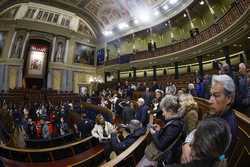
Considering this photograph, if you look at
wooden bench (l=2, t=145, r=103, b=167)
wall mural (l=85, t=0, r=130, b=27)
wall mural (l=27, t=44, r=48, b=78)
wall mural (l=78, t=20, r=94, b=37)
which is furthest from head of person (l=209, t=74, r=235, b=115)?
wall mural (l=78, t=20, r=94, b=37)

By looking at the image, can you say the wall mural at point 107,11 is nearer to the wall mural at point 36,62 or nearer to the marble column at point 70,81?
the marble column at point 70,81

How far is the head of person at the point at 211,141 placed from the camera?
903 millimetres

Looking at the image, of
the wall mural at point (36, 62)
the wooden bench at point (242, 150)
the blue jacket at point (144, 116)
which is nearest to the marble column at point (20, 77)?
the wall mural at point (36, 62)

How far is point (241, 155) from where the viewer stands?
1.84 m

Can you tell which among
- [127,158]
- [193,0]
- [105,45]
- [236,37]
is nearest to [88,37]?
Answer: [105,45]

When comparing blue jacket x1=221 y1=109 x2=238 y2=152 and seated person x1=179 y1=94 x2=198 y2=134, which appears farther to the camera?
seated person x1=179 y1=94 x2=198 y2=134

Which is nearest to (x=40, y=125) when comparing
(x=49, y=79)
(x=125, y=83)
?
(x=125, y=83)

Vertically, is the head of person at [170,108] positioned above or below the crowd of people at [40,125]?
above

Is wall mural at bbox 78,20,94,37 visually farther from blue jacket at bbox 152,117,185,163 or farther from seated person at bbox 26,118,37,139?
A: blue jacket at bbox 152,117,185,163

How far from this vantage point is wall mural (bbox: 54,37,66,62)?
21.9 m

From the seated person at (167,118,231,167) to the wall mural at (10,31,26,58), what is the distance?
72.3 feet

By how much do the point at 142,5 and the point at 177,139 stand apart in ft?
61.3

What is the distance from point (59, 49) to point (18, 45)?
14.0ft

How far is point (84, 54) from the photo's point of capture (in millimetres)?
24438
